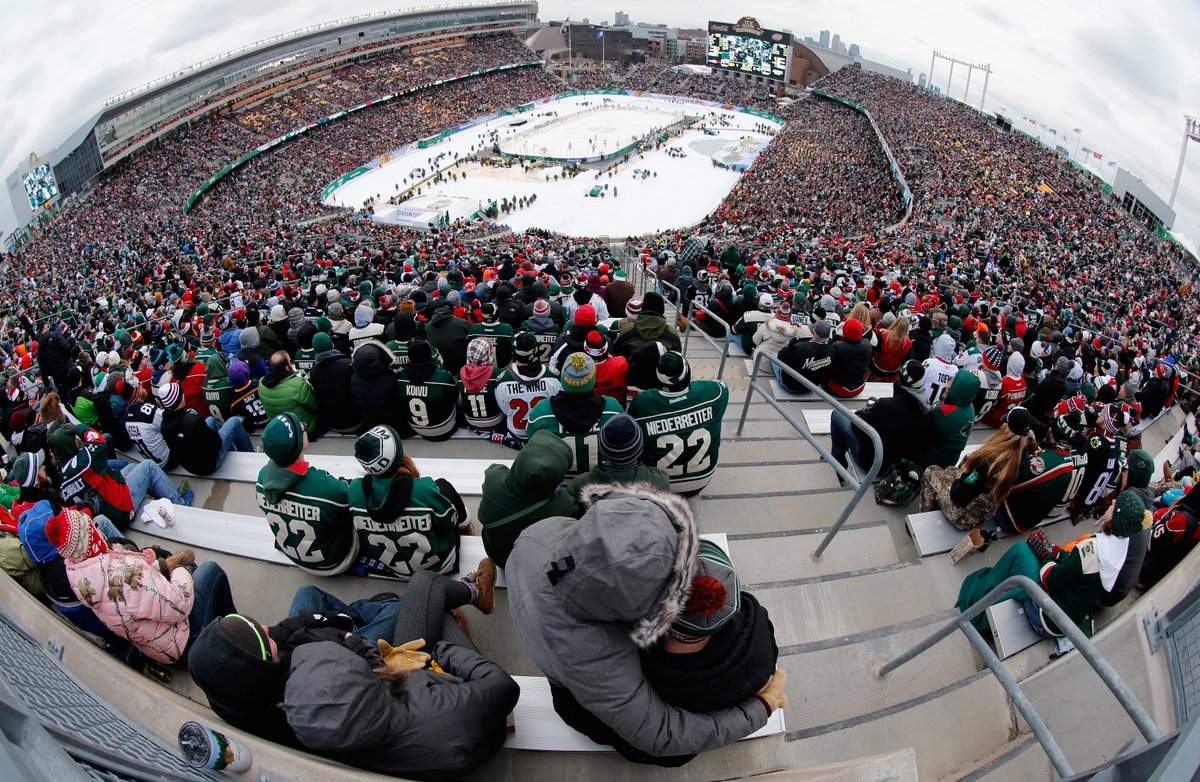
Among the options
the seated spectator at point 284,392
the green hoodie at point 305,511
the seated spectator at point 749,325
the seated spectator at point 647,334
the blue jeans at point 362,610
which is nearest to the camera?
the blue jeans at point 362,610

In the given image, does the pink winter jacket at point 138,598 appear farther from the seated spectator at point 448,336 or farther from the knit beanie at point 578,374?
the seated spectator at point 448,336

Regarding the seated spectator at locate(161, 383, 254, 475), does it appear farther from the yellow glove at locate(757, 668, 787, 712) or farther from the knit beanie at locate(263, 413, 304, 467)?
the yellow glove at locate(757, 668, 787, 712)

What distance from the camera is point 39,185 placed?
34719 mm

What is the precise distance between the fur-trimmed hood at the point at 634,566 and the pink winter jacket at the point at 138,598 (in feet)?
7.69

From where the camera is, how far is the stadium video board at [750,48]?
227 feet

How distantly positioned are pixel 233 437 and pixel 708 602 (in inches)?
196

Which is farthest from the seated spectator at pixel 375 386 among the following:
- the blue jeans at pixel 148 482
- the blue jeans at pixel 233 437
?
the blue jeans at pixel 148 482

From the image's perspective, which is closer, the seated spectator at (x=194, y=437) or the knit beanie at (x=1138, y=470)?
the knit beanie at (x=1138, y=470)

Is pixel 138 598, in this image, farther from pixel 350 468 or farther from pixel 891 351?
pixel 891 351

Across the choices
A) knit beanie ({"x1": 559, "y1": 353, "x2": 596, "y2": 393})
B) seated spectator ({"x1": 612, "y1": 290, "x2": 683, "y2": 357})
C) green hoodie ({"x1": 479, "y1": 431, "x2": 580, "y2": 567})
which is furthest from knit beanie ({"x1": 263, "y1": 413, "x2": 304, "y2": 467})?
seated spectator ({"x1": 612, "y1": 290, "x2": 683, "y2": 357})

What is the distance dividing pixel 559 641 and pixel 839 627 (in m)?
1.97

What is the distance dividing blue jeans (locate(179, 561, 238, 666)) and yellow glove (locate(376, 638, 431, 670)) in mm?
1384

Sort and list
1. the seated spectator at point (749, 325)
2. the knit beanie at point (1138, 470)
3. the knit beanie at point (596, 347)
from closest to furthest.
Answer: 1. the knit beanie at point (1138, 470)
2. the knit beanie at point (596, 347)
3. the seated spectator at point (749, 325)

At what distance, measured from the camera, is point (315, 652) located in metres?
2.07
